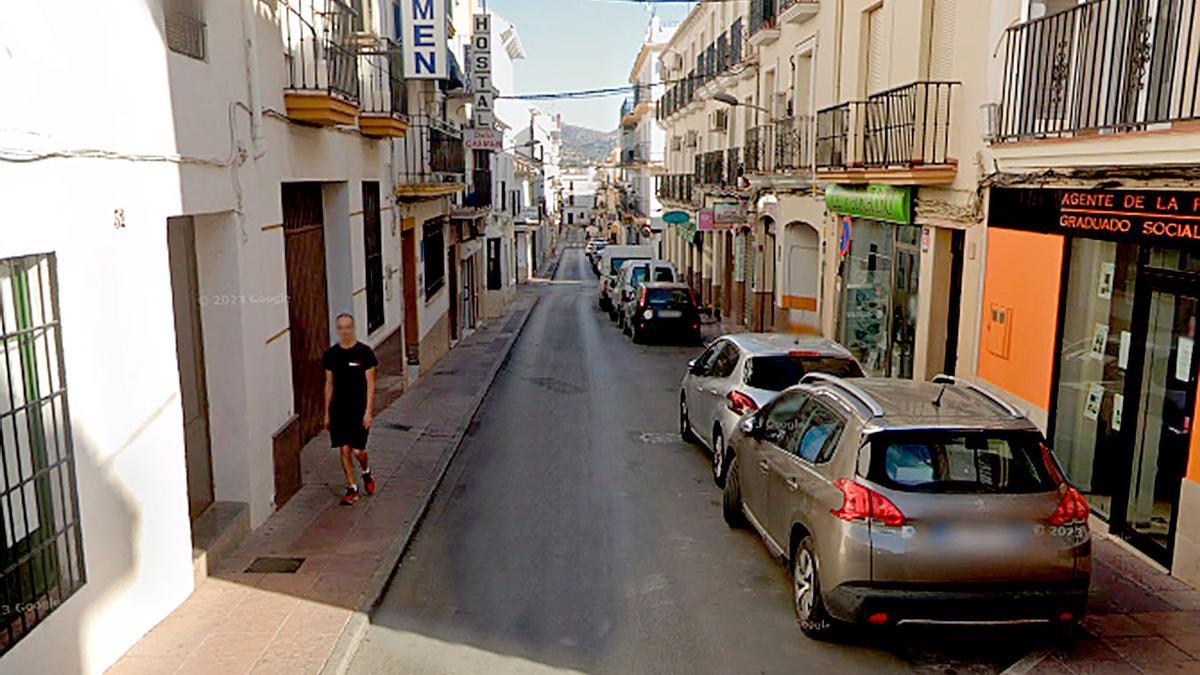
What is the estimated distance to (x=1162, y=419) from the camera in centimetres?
761

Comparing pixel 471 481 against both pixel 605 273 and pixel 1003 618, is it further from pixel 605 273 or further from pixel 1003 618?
pixel 605 273

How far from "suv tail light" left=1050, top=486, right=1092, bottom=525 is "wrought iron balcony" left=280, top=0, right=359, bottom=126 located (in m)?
7.42

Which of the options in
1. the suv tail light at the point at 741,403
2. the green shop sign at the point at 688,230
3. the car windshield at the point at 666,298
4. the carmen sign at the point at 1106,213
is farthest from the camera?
the green shop sign at the point at 688,230

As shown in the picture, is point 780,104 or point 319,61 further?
point 780,104

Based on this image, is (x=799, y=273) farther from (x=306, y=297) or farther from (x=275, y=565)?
(x=275, y=565)

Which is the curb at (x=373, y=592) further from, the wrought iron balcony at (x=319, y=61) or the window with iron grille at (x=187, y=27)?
the window with iron grille at (x=187, y=27)

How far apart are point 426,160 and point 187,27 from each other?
1028 cm

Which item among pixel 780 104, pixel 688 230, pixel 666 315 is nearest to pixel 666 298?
pixel 666 315

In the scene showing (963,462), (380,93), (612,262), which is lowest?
(612,262)

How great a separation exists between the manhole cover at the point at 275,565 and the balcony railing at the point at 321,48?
4.57 meters

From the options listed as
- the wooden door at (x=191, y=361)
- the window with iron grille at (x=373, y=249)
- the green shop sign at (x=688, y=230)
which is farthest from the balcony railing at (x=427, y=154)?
the green shop sign at (x=688, y=230)

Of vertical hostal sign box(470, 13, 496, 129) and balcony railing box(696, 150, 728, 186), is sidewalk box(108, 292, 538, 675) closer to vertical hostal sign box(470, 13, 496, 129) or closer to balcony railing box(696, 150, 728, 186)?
vertical hostal sign box(470, 13, 496, 129)

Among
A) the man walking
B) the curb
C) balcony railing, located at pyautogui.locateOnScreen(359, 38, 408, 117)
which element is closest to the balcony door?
the curb

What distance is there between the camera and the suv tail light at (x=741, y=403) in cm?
970
